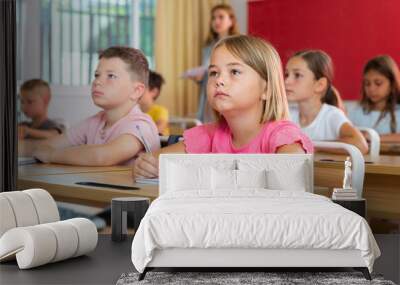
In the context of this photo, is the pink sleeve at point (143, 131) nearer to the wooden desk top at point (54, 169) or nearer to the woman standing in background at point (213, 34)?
the wooden desk top at point (54, 169)

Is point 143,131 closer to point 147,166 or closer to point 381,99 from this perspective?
point 147,166

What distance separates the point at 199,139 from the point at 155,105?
0.49m

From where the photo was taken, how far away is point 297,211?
4.13m

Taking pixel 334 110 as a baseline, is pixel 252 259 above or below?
below

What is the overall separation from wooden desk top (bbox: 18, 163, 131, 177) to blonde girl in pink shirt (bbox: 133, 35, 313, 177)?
70 cm

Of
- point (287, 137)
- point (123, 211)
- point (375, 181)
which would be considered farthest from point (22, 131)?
point (375, 181)

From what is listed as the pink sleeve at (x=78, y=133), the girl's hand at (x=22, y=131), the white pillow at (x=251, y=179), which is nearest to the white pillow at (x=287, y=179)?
the white pillow at (x=251, y=179)

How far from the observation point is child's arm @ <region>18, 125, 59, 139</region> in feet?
20.6

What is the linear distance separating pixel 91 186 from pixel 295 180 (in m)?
1.79

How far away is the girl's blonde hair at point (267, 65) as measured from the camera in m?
A: 5.64

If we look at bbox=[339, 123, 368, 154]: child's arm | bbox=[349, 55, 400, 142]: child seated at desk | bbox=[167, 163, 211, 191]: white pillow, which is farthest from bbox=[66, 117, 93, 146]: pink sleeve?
bbox=[349, 55, 400, 142]: child seated at desk

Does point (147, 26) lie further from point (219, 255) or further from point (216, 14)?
point (219, 255)

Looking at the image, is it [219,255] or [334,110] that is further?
[334,110]

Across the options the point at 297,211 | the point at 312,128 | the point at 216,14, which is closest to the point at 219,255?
the point at 297,211
